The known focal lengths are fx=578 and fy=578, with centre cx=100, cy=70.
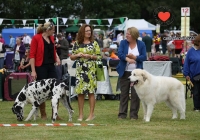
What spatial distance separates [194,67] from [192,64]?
0.27ft

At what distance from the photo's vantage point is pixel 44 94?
10.6 metres

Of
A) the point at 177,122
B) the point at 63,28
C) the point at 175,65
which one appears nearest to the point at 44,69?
the point at 177,122

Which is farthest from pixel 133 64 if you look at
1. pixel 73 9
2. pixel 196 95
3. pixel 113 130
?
pixel 73 9

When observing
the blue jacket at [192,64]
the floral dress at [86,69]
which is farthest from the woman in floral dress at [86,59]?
the blue jacket at [192,64]

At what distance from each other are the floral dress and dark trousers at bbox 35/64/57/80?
602 millimetres

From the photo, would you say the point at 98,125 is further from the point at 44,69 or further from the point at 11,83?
the point at 11,83

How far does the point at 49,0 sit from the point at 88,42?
162 feet

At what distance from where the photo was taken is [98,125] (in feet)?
32.9

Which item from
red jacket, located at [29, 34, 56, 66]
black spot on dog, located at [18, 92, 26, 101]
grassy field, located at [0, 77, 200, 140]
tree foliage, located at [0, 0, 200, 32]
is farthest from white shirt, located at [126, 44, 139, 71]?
tree foliage, located at [0, 0, 200, 32]

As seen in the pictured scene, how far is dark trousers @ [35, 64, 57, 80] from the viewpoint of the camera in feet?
35.6

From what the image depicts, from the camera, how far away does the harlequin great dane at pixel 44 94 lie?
34.2ft

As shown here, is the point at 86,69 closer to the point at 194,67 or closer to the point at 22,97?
the point at 22,97

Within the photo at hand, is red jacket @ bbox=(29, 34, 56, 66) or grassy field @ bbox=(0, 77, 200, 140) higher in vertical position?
red jacket @ bbox=(29, 34, 56, 66)

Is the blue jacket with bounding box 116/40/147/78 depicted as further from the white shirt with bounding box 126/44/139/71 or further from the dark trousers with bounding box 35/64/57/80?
the dark trousers with bounding box 35/64/57/80
